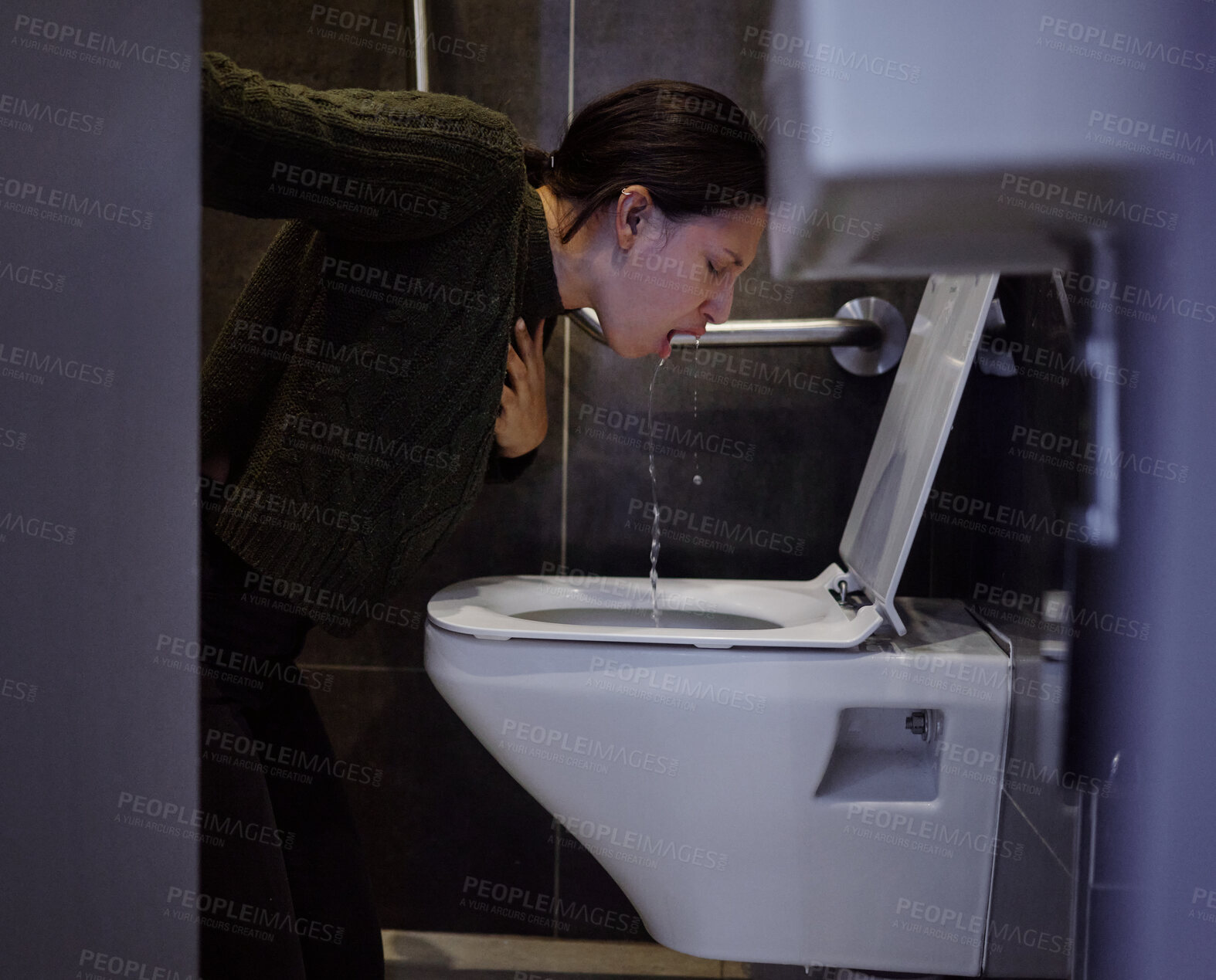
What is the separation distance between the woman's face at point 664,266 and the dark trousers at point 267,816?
0.37m

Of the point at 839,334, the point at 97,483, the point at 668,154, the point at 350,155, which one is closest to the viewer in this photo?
the point at 97,483

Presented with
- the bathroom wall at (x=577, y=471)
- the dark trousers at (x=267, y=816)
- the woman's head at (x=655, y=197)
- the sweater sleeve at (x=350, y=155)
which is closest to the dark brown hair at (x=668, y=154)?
the woman's head at (x=655, y=197)

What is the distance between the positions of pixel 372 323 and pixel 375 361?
0.09 feet

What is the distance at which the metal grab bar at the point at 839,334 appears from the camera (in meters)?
1.03

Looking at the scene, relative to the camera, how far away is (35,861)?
339mm

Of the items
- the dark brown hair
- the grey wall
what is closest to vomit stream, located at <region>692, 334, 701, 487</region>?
the dark brown hair

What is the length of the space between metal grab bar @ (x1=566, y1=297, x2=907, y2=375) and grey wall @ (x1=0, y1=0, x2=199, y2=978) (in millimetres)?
657

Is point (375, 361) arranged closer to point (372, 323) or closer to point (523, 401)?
point (372, 323)

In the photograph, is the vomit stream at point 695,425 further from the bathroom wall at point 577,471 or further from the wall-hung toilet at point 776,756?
the wall-hung toilet at point 776,756

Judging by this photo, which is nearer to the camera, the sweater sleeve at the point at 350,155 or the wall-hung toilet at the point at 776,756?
the sweater sleeve at the point at 350,155

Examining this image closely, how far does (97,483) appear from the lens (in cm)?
33

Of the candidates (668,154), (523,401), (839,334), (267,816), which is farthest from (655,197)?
(267,816)

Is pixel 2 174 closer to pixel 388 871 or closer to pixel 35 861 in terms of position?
pixel 35 861

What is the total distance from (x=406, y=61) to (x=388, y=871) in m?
0.94
